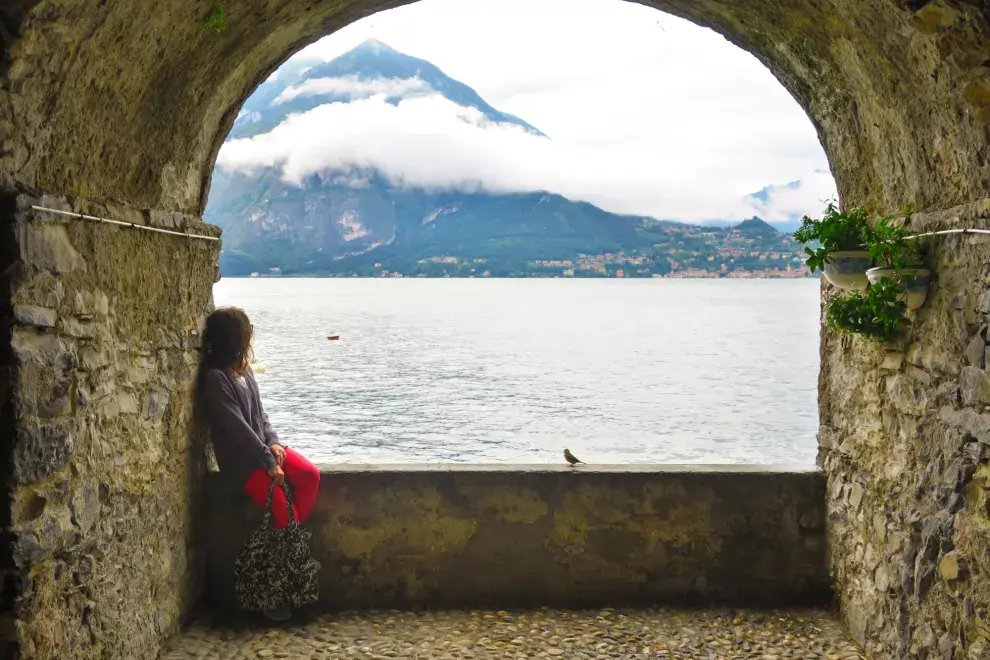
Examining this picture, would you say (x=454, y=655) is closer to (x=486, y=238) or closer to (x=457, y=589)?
(x=457, y=589)

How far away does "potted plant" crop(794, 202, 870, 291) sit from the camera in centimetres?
338

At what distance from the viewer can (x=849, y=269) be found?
3.39 meters

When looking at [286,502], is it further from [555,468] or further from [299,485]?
[555,468]

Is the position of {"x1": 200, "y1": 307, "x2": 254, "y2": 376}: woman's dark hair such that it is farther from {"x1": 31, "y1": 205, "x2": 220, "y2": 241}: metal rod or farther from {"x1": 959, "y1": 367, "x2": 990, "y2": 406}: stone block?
{"x1": 959, "y1": 367, "x2": 990, "y2": 406}: stone block

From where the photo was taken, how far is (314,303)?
61312 millimetres

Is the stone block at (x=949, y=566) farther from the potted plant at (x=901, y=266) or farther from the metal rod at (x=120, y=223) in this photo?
the metal rod at (x=120, y=223)

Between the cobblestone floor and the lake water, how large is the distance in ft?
6.07

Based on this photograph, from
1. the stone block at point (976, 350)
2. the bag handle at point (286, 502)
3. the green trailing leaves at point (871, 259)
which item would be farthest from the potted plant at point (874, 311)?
the bag handle at point (286, 502)

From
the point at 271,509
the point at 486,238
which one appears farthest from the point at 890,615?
the point at 486,238

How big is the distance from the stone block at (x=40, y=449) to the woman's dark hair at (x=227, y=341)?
130 centimetres

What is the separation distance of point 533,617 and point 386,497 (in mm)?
935

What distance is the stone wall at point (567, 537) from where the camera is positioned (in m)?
4.23

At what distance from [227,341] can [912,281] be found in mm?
3009

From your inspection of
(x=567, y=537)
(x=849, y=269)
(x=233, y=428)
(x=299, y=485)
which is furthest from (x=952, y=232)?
(x=233, y=428)
